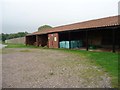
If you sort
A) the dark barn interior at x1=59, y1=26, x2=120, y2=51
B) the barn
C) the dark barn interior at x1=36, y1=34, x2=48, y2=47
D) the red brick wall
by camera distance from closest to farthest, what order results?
the barn, the dark barn interior at x1=59, y1=26, x2=120, y2=51, the red brick wall, the dark barn interior at x1=36, y1=34, x2=48, y2=47

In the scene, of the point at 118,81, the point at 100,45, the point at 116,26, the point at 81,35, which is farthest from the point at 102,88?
the point at 81,35

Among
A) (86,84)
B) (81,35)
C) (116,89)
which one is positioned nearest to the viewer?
(116,89)

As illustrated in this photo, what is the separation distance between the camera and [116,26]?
13.9m

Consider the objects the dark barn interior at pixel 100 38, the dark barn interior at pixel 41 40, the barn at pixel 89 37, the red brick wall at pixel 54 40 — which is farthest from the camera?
the dark barn interior at pixel 41 40

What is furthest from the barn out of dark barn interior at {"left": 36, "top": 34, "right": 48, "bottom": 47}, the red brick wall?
dark barn interior at {"left": 36, "top": 34, "right": 48, "bottom": 47}

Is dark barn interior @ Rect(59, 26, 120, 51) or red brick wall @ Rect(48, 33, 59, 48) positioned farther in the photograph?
red brick wall @ Rect(48, 33, 59, 48)

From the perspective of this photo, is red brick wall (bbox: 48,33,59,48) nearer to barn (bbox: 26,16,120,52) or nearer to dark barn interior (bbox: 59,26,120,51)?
barn (bbox: 26,16,120,52)

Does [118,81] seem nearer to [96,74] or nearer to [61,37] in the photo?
[96,74]

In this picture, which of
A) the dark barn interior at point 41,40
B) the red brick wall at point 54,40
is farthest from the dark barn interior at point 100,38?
the dark barn interior at point 41,40

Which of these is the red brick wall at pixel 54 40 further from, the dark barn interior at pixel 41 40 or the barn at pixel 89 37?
the dark barn interior at pixel 41 40

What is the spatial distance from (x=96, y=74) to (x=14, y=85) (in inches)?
126

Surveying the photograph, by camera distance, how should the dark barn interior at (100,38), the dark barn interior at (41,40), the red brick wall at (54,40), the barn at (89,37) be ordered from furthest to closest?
the dark barn interior at (41,40), the red brick wall at (54,40), the dark barn interior at (100,38), the barn at (89,37)

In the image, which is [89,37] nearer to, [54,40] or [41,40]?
[54,40]

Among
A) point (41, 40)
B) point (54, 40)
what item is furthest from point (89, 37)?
point (41, 40)
